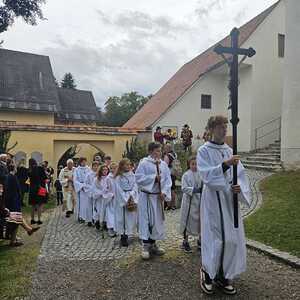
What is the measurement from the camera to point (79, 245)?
798 centimetres

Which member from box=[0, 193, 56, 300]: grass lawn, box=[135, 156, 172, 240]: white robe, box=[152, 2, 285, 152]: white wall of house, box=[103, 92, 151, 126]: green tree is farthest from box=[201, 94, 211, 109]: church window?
box=[103, 92, 151, 126]: green tree

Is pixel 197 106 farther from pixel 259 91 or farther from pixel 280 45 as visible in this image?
pixel 280 45

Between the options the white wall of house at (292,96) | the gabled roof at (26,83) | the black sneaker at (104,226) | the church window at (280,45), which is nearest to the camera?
the black sneaker at (104,226)

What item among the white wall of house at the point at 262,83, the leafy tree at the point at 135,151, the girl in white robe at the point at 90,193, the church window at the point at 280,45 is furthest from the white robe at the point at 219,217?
the church window at the point at 280,45

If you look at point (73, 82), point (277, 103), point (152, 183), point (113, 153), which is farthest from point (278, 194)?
point (73, 82)

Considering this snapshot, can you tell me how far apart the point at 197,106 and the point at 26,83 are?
1515 cm

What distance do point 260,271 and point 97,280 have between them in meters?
2.32

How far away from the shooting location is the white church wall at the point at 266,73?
22.8m

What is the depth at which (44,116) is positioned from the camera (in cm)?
3014

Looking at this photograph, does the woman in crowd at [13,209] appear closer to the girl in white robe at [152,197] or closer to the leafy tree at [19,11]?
the girl in white robe at [152,197]

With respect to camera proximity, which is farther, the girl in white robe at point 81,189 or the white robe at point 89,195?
the girl in white robe at point 81,189

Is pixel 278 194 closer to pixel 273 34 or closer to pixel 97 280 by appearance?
pixel 97 280

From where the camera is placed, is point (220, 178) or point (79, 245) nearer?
point (220, 178)

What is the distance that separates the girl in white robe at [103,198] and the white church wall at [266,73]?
14590 mm
